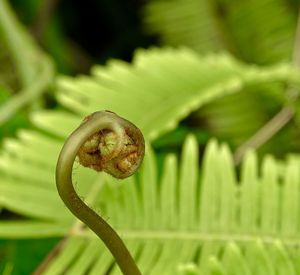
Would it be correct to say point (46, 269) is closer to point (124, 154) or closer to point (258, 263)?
point (258, 263)

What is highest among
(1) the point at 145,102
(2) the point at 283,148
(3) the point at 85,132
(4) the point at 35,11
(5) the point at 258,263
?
(4) the point at 35,11

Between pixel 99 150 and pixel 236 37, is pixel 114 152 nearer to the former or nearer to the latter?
pixel 99 150

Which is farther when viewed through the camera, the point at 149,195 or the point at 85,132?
the point at 149,195

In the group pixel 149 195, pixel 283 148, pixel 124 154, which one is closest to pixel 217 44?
pixel 283 148

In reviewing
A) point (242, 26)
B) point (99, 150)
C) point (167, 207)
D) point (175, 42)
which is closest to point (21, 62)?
point (175, 42)

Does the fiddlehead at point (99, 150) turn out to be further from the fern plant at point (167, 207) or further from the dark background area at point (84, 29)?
the dark background area at point (84, 29)
